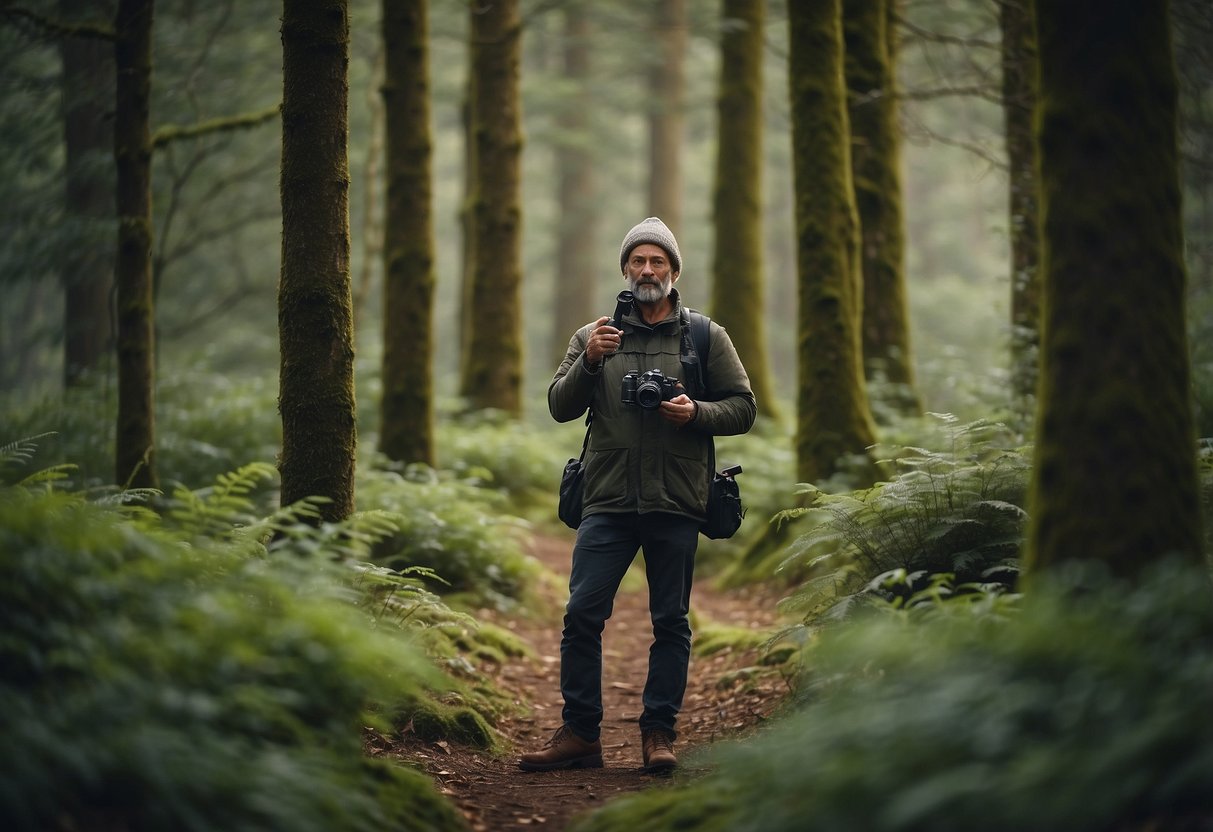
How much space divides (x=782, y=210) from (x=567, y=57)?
1196 cm

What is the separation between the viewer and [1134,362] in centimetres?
358

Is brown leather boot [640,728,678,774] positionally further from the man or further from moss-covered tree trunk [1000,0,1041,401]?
moss-covered tree trunk [1000,0,1041,401]

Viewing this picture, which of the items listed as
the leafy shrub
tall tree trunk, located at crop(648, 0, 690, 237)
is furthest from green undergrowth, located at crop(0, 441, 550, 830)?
tall tree trunk, located at crop(648, 0, 690, 237)

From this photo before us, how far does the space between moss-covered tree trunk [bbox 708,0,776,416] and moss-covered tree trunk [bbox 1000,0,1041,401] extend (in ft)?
15.3

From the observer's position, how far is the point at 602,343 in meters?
5.06

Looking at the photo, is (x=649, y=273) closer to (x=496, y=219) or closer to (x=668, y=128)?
(x=496, y=219)

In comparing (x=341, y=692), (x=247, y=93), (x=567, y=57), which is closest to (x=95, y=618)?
(x=341, y=692)

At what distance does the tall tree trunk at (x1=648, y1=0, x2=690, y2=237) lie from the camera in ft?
73.4

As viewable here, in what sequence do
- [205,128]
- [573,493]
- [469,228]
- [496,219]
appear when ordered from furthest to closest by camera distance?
[469,228] < [496,219] < [205,128] < [573,493]

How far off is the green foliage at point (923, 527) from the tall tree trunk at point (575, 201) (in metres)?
18.3

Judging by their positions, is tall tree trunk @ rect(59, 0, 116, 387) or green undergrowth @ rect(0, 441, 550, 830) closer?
green undergrowth @ rect(0, 441, 550, 830)

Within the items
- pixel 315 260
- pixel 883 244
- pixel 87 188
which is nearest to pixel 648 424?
pixel 315 260

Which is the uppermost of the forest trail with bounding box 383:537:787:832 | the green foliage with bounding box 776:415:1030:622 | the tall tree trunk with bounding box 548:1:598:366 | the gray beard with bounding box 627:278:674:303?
the tall tree trunk with bounding box 548:1:598:366

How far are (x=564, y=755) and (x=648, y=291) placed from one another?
97.2 inches
